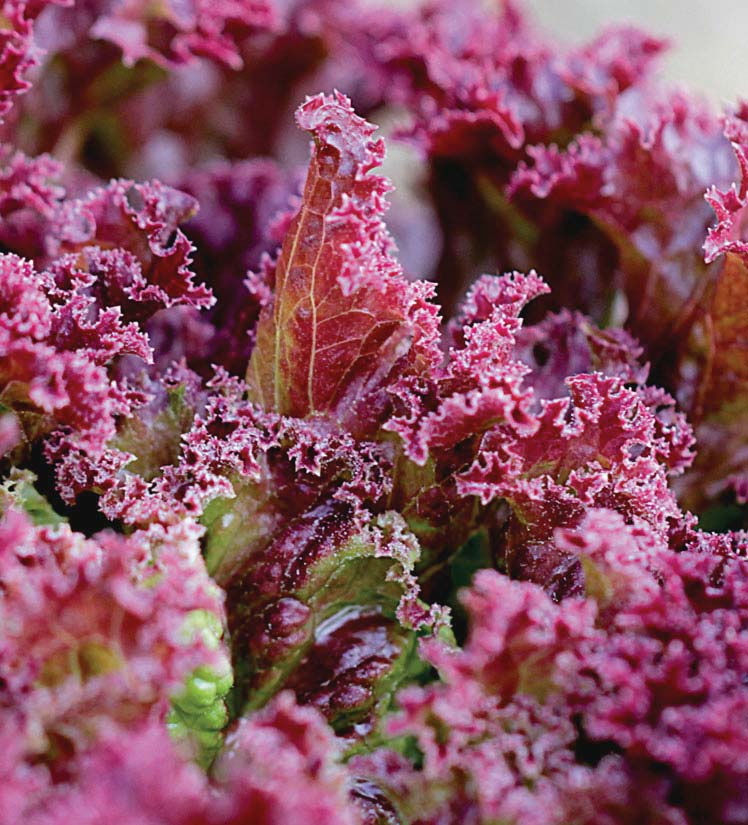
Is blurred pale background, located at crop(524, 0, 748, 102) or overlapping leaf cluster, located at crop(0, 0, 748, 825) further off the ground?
blurred pale background, located at crop(524, 0, 748, 102)

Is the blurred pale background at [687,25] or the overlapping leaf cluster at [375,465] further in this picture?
the blurred pale background at [687,25]

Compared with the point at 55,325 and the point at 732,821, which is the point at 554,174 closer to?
the point at 55,325

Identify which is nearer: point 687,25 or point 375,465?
point 375,465

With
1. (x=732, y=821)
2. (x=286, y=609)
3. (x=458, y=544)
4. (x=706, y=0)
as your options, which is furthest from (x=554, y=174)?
(x=706, y=0)

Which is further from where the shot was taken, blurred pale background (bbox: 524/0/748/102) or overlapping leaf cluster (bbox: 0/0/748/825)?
blurred pale background (bbox: 524/0/748/102)

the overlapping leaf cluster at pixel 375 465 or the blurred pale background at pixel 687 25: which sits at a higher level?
the blurred pale background at pixel 687 25
